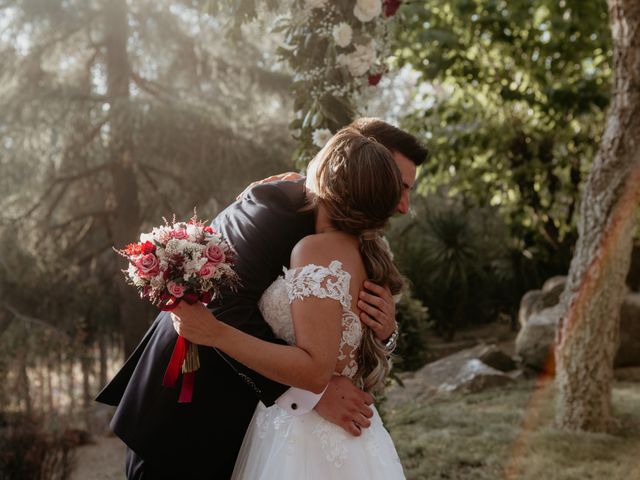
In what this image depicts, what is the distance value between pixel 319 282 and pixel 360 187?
34 cm

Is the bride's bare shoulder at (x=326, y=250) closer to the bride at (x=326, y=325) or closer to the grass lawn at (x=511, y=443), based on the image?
the bride at (x=326, y=325)

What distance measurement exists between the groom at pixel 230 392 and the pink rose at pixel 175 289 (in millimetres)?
364

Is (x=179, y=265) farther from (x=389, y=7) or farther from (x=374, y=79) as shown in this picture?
(x=389, y=7)

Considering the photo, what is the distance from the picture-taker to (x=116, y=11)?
12039 millimetres

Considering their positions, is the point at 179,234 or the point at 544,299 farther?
the point at 544,299

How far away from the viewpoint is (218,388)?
2465mm

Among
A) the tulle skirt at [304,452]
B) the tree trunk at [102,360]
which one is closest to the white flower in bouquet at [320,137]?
the tulle skirt at [304,452]

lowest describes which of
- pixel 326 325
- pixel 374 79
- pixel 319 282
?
pixel 326 325

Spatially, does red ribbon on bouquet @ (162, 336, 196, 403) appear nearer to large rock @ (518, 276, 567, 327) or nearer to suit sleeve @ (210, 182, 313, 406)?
suit sleeve @ (210, 182, 313, 406)

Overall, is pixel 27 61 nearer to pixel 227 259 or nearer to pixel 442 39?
pixel 442 39

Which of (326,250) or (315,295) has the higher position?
(326,250)

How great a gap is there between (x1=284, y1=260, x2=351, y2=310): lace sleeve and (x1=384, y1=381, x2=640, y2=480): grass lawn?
Result: 9.11 feet

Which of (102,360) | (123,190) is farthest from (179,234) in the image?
(102,360)

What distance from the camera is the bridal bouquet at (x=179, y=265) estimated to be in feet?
6.68
